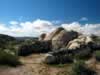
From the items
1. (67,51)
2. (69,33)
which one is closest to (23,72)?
(67,51)

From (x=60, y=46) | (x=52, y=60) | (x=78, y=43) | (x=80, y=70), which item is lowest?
(x=80, y=70)

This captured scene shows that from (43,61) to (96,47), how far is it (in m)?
6.60

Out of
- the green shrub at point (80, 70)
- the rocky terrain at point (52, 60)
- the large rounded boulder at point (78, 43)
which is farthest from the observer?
the large rounded boulder at point (78, 43)

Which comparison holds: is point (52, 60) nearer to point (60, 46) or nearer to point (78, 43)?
point (78, 43)

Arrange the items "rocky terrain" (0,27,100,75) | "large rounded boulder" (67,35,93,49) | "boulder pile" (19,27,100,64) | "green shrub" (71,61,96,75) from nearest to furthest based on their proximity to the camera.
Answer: "green shrub" (71,61,96,75)
"rocky terrain" (0,27,100,75)
"boulder pile" (19,27,100,64)
"large rounded boulder" (67,35,93,49)

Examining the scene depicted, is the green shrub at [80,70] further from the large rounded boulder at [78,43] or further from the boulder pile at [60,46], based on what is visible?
the large rounded boulder at [78,43]

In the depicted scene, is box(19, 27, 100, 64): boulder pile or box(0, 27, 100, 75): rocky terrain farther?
box(19, 27, 100, 64): boulder pile

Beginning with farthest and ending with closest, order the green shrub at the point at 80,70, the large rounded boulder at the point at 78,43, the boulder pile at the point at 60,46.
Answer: the large rounded boulder at the point at 78,43
the boulder pile at the point at 60,46
the green shrub at the point at 80,70

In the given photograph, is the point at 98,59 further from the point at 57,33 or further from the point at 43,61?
the point at 57,33

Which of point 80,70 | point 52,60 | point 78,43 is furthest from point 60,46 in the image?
point 80,70

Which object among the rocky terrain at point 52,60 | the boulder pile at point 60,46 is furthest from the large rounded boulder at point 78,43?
the rocky terrain at point 52,60

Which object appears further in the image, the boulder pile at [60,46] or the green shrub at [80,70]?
the boulder pile at [60,46]

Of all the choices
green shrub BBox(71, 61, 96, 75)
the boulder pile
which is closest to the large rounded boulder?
the boulder pile

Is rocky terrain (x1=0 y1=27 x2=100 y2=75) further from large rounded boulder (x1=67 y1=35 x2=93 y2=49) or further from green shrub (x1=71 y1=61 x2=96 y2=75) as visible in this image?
large rounded boulder (x1=67 y1=35 x2=93 y2=49)
